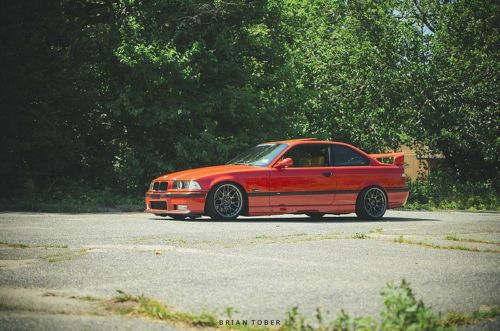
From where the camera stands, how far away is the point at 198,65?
20.1 metres

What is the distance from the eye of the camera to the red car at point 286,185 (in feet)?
41.3

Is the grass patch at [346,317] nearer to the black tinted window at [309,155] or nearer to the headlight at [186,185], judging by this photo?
the headlight at [186,185]

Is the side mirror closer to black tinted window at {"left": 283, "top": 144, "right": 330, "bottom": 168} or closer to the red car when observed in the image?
the red car

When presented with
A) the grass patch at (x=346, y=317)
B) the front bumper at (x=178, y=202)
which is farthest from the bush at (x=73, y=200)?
the grass patch at (x=346, y=317)

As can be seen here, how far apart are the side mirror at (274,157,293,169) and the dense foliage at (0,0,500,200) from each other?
22.6 feet

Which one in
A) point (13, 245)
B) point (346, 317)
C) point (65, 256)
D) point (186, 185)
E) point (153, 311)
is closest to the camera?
point (346, 317)

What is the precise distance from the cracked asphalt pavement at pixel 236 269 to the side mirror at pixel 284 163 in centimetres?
219

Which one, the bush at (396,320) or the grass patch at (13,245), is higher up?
the grass patch at (13,245)

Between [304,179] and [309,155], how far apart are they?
0.66 m

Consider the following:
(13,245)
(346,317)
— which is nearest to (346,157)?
(13,245)

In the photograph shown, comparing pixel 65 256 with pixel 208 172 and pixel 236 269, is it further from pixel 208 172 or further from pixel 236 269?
pixel 208 172

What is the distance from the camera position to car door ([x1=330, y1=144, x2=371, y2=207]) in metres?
13.5

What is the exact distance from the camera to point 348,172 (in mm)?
13594

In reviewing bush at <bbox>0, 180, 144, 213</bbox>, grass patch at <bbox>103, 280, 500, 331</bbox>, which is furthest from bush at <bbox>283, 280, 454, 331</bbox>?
bush at <bbox>0, 180, 144, 213</bbox>
